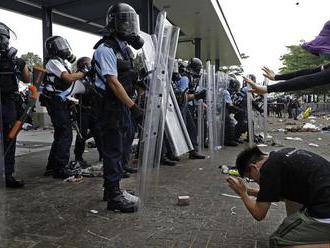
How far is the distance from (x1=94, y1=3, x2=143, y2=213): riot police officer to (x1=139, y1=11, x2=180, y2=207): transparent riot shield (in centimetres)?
15

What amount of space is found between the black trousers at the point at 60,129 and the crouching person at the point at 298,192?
345 cm

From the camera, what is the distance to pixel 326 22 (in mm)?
2725

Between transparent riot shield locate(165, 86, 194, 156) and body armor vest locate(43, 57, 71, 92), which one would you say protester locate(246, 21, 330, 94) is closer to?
body armor vest locate(43, 57, 71, 92)

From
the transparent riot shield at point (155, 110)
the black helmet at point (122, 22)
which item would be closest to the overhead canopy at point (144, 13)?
the transparent riot shield at point (155, 110)

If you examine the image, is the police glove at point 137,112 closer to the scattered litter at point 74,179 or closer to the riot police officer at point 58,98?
the riot police officer at point 58,98

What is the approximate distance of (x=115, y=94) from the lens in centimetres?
361

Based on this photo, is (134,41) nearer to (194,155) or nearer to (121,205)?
(121,205)

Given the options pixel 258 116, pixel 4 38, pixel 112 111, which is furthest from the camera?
pixel 258 116

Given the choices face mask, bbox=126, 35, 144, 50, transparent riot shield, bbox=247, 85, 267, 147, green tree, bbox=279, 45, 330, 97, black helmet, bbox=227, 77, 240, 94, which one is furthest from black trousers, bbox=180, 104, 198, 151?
green tree, bbox=279, 45, 330, 97

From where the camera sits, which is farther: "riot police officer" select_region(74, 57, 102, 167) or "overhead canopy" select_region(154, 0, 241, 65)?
"overhead canopy" select_region(154, 0, 241, 65)

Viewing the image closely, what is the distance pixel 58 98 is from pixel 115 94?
1928 millimetres

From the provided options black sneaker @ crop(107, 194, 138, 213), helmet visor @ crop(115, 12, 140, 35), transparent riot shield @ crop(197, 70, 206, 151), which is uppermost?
helmet visor @ crop(115, 12, 140, 35)

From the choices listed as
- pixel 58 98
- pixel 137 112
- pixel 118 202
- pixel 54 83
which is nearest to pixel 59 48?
A: pixel 54 83

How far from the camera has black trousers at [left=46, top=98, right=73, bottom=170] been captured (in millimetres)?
5316
